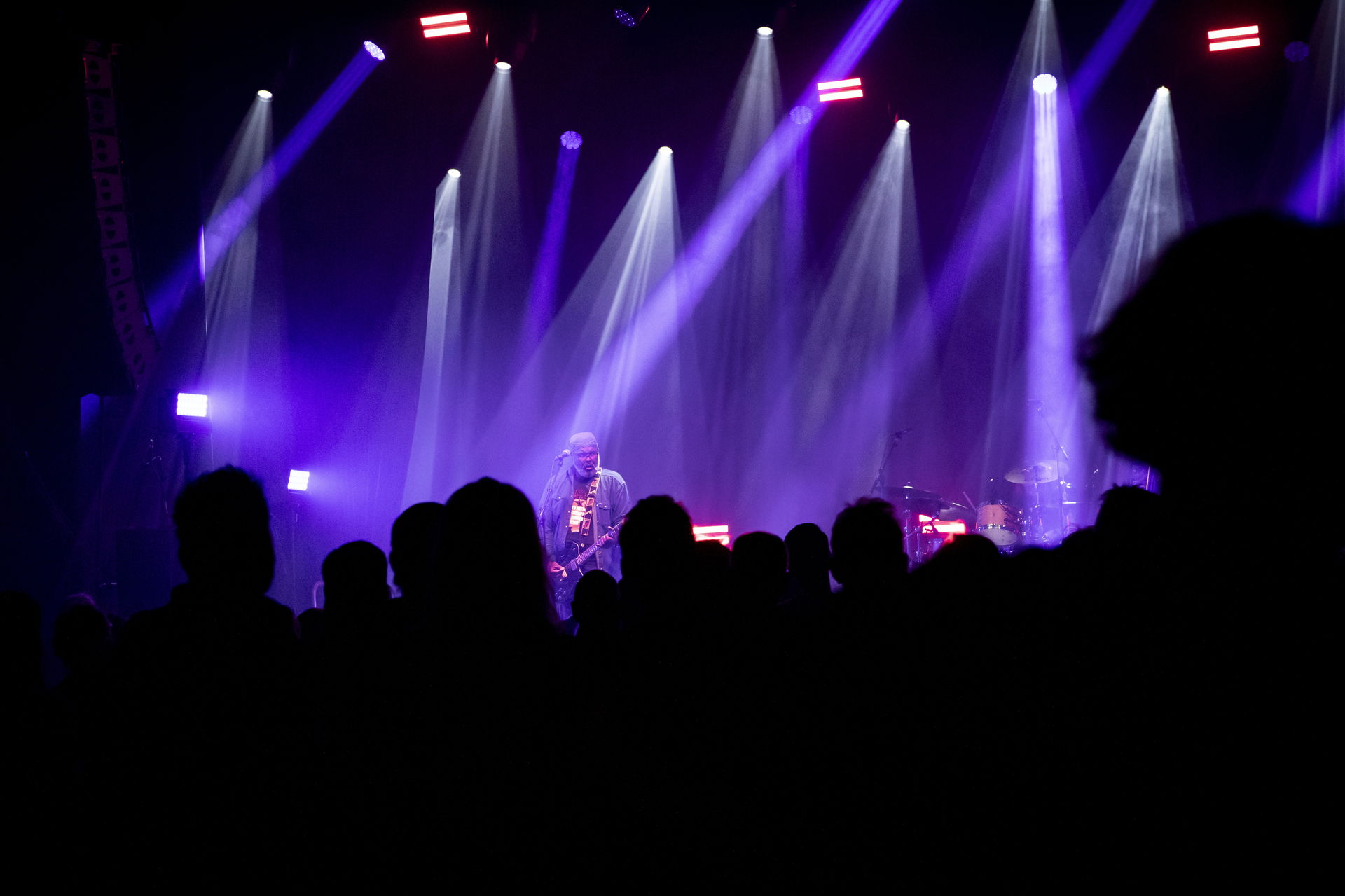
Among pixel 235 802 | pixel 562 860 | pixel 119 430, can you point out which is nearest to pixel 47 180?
pixel 119 430

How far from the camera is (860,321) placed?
10.9 m

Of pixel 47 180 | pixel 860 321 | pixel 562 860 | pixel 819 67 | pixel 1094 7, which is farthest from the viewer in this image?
A: pixel 860 321

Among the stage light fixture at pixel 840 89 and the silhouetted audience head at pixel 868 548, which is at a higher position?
the stage light fixture at pixel 840 89

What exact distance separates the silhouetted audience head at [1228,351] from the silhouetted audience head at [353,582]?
214 centimetres

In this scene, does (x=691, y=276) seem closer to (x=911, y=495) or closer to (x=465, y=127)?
(x=465, y=127)

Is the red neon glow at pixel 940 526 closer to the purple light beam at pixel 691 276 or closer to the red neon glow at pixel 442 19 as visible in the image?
the purple light beam at pixel 691 276

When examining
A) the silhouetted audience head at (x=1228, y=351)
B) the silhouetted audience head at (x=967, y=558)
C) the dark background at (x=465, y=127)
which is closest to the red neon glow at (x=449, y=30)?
the dark background at (x=465, y=127)

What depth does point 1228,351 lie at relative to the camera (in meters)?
0.77

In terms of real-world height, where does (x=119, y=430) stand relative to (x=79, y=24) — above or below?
below

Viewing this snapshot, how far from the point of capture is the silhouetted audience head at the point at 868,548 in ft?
7.73

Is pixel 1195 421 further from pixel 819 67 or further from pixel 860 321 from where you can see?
pixel 860 321

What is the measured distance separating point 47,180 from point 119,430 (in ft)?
6.04

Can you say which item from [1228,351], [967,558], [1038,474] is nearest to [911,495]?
[1038,474]

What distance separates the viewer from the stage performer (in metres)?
7.13
